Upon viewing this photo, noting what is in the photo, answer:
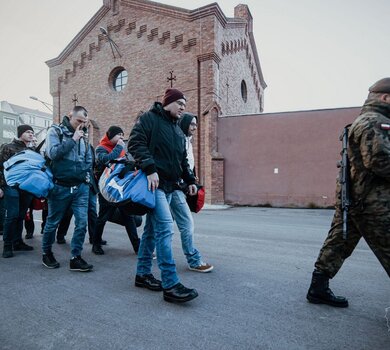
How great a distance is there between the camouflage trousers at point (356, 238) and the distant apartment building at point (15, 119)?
214 ft

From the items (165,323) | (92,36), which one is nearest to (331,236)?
(165,323)

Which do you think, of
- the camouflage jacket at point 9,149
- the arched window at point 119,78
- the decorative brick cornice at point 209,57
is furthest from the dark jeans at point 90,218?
the arched window at point 119,78

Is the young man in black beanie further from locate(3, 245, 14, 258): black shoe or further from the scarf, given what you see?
the scarf

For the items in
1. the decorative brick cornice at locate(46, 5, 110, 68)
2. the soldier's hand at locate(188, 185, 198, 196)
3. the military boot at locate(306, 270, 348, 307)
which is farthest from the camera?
the decorative brick cornice at locate(46, 5, 110, 68)

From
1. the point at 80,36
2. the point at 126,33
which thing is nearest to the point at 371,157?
the point at 126,33

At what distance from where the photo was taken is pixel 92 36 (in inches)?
699

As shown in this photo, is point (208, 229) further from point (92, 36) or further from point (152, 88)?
point (92, 36)

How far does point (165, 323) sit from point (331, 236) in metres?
1.55

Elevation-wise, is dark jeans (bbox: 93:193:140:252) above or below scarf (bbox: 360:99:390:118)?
below

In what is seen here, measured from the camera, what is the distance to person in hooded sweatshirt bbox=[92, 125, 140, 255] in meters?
4.59

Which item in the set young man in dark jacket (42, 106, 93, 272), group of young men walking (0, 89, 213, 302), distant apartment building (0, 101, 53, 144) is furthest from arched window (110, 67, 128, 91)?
distant apartment building (0, 101, 53, 144)

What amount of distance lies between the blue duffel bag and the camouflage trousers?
5.19ft

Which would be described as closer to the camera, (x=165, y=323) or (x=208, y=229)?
(x=165, y=323)

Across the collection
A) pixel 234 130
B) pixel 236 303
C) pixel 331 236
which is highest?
pixel 234 130
